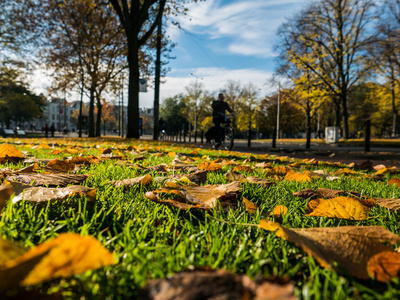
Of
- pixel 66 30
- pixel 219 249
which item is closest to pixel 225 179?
pixel 219 249

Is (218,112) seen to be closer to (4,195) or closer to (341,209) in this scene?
(341,209)

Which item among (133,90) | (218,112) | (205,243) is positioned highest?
(133,90)

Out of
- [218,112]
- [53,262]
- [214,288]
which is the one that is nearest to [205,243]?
[214,288]

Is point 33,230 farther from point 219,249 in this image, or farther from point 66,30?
point 66,30

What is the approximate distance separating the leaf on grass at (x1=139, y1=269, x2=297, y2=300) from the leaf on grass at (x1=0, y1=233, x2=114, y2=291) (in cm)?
13

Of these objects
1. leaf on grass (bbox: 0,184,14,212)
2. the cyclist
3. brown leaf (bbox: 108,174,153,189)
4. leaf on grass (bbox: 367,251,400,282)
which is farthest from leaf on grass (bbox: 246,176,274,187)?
the cyclist

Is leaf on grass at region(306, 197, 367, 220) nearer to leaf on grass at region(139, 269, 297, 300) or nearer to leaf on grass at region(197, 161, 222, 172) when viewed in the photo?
leaf on grass at region(139, 269, 297, 300)

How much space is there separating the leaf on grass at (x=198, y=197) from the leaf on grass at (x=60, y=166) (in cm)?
98

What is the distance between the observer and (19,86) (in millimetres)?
48969

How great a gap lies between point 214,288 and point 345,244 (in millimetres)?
515

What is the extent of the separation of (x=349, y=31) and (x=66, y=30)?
23.0m

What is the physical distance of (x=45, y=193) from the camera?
123 centimetres

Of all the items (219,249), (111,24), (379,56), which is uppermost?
(111,24)

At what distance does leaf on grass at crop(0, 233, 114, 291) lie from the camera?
0.52 m
